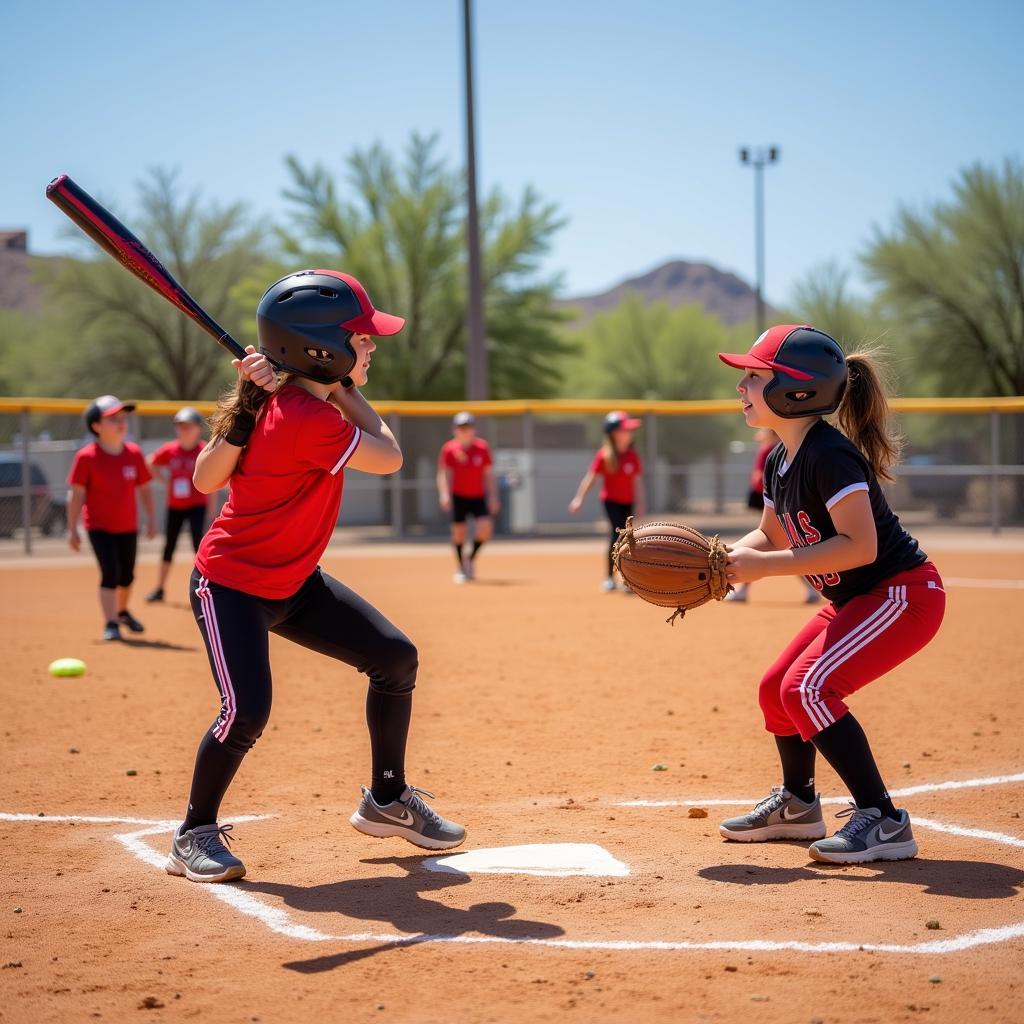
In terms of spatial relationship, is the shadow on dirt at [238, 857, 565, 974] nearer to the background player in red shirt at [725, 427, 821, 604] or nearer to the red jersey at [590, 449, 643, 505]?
the background player in red shirt at [725, 427, 821, 604]

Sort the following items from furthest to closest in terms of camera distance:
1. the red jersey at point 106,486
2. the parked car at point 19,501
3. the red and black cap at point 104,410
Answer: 1. the parked car at point 19,501
2. the red and black cap at point 104,410
3. the red jersey at point 106,486

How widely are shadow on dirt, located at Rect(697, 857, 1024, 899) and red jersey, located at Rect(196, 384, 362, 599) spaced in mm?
1978

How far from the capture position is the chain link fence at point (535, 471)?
2455cm

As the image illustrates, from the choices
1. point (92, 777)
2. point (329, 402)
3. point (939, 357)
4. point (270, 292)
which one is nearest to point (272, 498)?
point (329, 402)

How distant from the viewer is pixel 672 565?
15.4ft

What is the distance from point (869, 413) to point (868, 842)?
168cm

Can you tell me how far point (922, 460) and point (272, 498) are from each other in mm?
31859

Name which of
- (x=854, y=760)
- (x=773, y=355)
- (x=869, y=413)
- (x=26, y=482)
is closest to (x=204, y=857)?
(x=854, y=760)

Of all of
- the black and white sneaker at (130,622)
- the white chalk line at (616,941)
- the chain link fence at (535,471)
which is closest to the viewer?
the white chalk line at (616,941)

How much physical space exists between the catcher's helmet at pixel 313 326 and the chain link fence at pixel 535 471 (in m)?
19.2

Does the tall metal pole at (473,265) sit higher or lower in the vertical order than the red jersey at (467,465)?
higher

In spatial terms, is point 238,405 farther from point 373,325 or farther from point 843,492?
point 843,492

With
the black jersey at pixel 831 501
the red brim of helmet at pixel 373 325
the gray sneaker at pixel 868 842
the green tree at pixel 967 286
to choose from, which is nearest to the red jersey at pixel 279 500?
the red brim of helmet at pixel 373 325

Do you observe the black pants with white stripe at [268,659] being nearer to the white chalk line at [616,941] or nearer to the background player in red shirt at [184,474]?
the white chalk line at [616,941]
